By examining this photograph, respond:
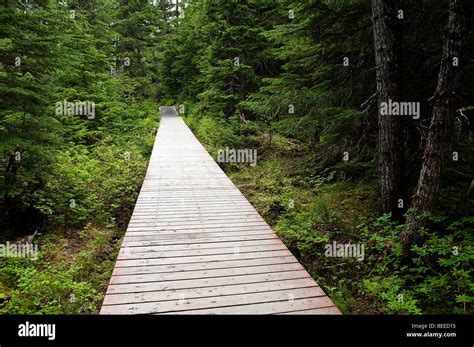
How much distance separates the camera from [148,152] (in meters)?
15.8

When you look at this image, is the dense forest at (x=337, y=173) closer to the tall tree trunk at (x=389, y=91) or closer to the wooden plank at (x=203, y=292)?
the tall tree trunk at (x=389, y=91)

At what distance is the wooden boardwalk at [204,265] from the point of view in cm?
379

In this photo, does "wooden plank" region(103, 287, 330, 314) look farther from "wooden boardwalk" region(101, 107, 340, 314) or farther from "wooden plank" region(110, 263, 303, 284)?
"wooden plank" region(110, 263, 303, 284)

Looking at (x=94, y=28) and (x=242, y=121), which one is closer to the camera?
(x=242, y=121)

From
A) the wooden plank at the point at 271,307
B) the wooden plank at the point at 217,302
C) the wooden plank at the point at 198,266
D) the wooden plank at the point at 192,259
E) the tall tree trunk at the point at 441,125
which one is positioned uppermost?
the tall tree trunk at the point at 441,125

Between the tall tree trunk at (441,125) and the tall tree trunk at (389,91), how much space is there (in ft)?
3.11

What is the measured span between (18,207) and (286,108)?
6995 millimetres

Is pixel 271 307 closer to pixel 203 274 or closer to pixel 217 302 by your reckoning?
pixel 217 302

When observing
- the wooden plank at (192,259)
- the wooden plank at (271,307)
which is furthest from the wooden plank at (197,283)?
the wooden plank at (192,259)
